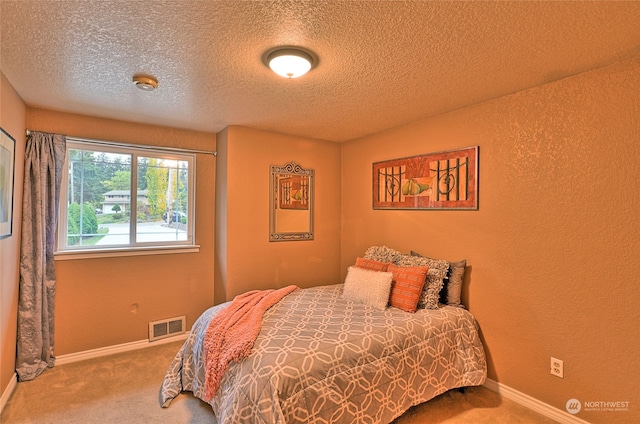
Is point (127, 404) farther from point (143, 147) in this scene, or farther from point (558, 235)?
point (558, 235)

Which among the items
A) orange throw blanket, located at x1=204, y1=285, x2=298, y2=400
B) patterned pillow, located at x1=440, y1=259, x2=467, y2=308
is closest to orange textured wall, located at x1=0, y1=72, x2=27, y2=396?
orange throw blanket, located at x1=204, y1=285, x2=298, y2=400

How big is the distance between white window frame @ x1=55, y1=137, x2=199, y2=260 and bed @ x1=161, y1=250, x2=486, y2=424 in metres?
1.29

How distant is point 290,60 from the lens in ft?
6.00

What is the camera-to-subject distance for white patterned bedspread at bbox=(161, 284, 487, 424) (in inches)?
65.6

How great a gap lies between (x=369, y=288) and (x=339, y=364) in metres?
0.91

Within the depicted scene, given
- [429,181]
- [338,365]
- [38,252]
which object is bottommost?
[338,365]

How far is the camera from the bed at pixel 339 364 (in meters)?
1.67

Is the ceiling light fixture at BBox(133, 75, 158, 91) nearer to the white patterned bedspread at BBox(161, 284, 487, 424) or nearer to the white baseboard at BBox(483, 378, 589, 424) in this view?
the white patterned bedspread at BBox(161, 284, 487, 424)

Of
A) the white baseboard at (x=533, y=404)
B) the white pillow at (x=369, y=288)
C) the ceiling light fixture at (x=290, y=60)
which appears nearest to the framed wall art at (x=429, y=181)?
the white pillow at (x=369, y=288)

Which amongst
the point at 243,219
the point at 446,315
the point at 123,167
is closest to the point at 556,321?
the point at 446,315

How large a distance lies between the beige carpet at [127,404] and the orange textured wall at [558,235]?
0.32 metres

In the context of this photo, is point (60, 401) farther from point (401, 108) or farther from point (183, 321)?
point (401, 108)

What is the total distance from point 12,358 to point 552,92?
451cm

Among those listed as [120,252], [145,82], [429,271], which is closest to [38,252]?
[120,252]
